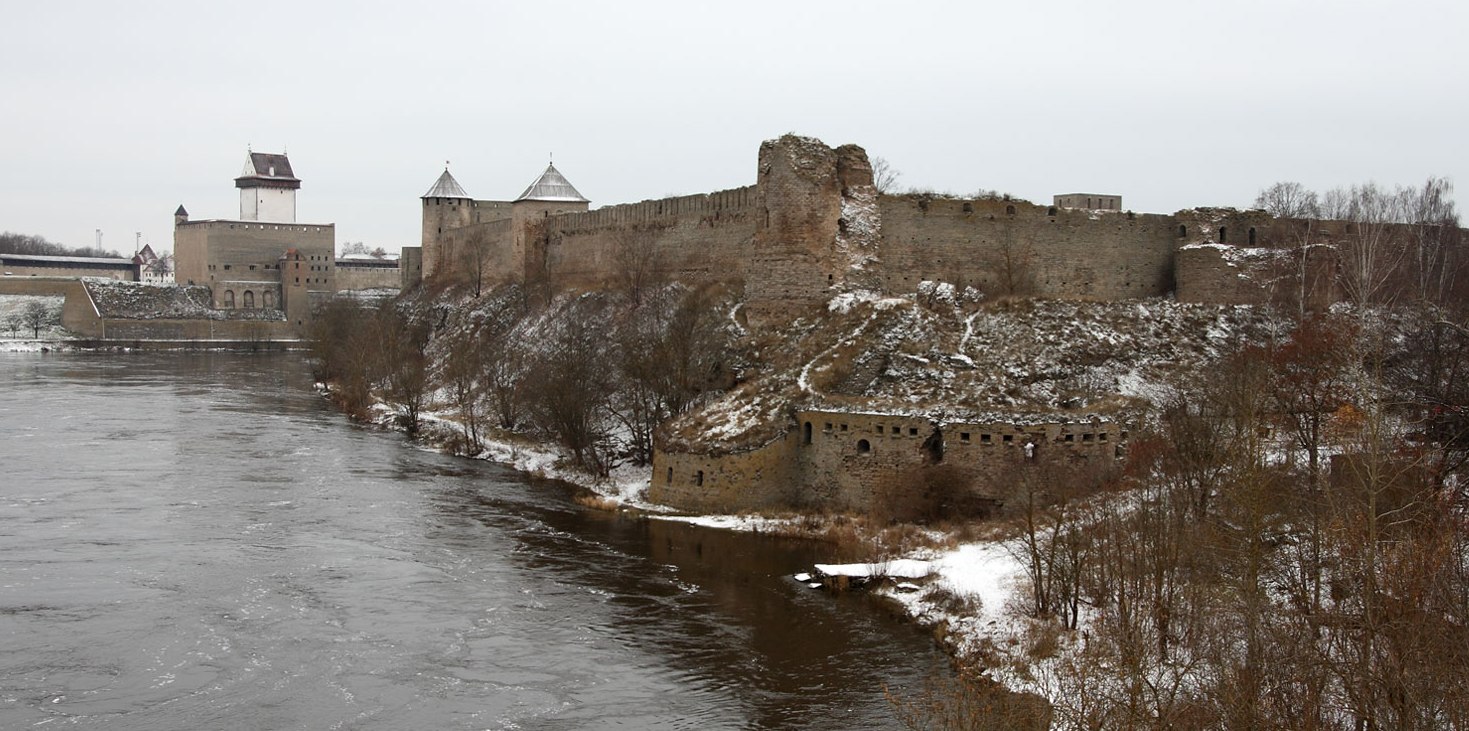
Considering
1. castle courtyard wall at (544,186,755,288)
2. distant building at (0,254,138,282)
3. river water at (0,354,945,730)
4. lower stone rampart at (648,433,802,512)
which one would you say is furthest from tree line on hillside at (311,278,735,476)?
distant building at (0,254,138,282)

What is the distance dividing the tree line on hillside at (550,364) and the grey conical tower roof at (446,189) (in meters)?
6.39

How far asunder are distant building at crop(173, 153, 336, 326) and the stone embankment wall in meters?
58.4

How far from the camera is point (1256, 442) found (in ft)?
50.9

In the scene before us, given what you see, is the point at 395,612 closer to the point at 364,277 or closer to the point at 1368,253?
the point at 1368,253

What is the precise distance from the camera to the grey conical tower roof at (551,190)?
4600 centimetres

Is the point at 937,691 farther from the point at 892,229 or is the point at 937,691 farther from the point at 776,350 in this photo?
the point at 892,229

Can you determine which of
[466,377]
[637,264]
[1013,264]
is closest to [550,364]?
[466,377]

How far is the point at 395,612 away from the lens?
16719 mm

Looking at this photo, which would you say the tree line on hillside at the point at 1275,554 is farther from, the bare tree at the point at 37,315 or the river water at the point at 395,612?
the bare tree at the point at 37,315

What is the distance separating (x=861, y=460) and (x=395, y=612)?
340 inches

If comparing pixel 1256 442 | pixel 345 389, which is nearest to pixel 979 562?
pixel 1256 442

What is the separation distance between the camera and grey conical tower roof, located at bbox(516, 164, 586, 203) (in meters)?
46.0

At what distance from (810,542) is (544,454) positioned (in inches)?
406

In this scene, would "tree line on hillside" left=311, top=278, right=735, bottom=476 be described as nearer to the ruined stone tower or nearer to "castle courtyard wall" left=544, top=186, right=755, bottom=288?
"castle courtyard wall" left=544, top=186, right=755, bottom=288
